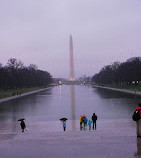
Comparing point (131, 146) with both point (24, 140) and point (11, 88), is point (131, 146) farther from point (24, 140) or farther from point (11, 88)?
point (11, 88)

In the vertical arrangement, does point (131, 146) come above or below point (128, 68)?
below

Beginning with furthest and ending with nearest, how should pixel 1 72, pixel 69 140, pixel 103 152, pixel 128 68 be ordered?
pixel 128 68 → pixel 1 72 → pixel 69 140 → pixel 103 152

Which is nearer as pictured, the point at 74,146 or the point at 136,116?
the point at 74,146

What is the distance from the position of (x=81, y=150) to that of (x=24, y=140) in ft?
8.00

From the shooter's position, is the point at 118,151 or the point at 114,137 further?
the point at 114,137

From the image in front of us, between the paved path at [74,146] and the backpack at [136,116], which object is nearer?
the paved path at [74,146]

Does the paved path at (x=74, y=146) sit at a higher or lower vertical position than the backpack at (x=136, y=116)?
lower

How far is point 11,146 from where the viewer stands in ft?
27.8

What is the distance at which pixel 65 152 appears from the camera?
751cm

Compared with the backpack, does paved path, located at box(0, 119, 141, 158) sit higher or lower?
lower

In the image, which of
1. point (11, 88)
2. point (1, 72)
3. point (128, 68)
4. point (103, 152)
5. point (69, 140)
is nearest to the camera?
point (103, 152)

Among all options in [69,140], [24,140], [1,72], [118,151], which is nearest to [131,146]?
[118,151]

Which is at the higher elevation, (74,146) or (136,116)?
(136,116)

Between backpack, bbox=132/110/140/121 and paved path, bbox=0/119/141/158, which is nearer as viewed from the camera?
paved path, bbox=0/119/141/158
